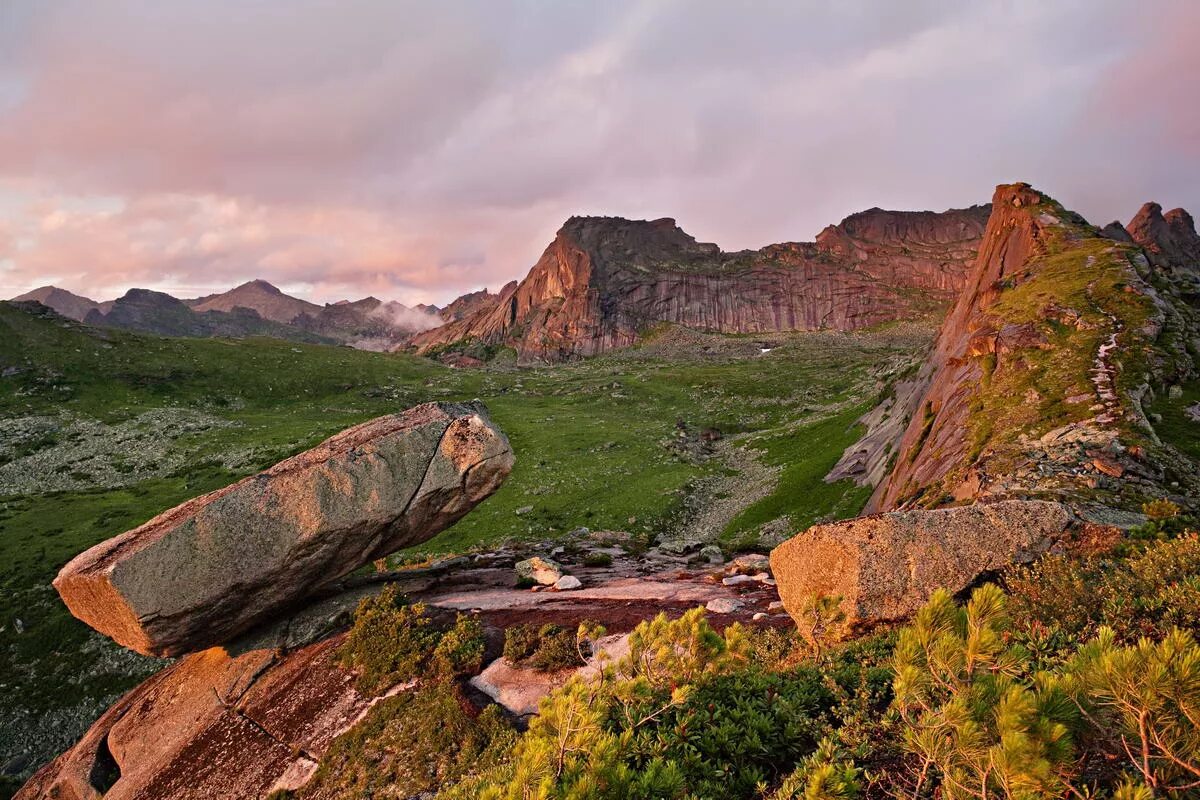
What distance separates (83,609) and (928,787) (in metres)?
22.5

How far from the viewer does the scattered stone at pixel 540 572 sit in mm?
21438

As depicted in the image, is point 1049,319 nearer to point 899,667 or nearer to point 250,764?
point 899,667

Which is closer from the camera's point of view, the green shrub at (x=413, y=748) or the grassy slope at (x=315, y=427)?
the green shrub at (x=413, y=748)

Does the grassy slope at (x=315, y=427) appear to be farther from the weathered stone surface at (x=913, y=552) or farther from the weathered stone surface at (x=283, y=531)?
the weathered stone surface at (x=913, y=552)

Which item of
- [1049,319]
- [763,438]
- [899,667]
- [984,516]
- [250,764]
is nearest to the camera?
[899,667]

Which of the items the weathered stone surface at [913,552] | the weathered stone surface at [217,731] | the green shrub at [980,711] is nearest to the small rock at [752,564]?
the weathered stone surface at [913,552]

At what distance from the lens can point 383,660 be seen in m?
15.2

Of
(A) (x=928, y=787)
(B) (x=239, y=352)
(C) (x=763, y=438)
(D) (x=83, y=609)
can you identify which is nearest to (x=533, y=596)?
(D) (x=83, y=609)

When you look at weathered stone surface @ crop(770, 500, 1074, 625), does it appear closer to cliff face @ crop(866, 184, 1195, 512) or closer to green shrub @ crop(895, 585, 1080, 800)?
cliff face @ crop(866, 184, 1195, 512)

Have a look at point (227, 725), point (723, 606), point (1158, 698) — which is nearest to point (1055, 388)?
point (723, 606)

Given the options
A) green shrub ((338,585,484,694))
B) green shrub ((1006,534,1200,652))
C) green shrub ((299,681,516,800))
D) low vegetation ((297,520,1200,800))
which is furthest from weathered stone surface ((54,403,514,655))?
green shrub ((1006,534,1200,652))

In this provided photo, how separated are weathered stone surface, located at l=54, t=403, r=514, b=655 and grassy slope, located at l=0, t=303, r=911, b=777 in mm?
17125

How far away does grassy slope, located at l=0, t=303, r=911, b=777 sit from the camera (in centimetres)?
2964

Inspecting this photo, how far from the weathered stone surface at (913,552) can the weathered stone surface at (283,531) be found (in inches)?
478
